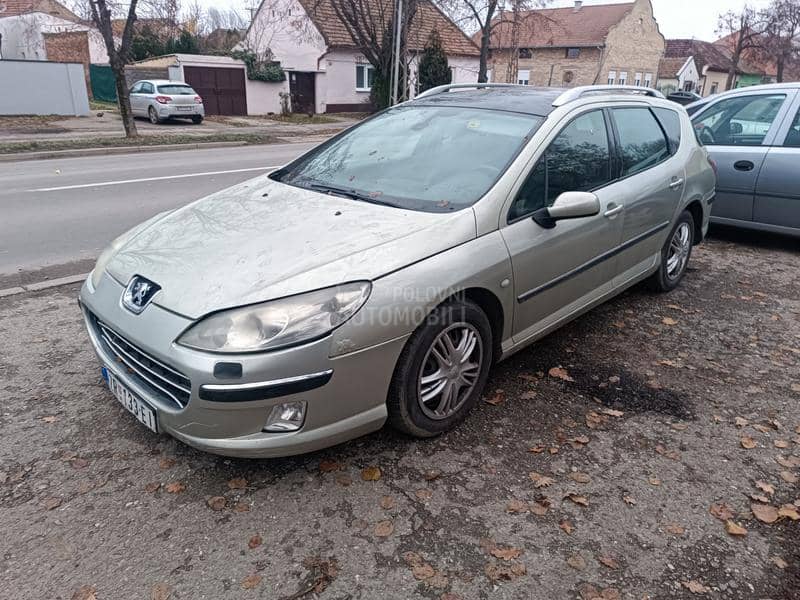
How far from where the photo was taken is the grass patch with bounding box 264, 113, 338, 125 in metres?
26.2

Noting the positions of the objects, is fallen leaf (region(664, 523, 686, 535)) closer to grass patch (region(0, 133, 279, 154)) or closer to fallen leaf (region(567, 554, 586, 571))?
fallen leaf (region(567, 554, 586, 571))

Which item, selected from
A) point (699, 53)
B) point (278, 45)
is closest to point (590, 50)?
point (699, 53)

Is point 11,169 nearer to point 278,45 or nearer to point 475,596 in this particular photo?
point 475,596

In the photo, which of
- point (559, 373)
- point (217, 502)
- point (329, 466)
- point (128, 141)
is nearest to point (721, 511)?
point (559, 373)

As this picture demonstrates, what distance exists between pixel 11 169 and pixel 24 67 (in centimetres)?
1176

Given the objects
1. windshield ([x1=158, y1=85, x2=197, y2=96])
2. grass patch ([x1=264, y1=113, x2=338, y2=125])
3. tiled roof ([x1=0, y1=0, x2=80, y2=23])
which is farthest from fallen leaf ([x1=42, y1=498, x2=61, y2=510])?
tiled roof ([x1=0, y1=0, x2=80, y2=23])

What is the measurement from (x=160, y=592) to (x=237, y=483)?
624mm

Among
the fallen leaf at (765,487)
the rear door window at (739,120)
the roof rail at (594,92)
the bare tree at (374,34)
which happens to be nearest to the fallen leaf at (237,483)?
the fallen leaf at (765,487)

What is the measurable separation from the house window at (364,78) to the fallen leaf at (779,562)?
31.8 m

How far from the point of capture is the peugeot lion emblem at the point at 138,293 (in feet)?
8.89

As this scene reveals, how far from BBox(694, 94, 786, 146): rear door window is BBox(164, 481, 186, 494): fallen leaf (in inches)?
263

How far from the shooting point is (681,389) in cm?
376

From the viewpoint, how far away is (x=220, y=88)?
27078 mm

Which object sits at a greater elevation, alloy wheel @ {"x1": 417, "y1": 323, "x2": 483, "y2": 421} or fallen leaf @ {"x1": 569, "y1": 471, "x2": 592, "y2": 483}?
alloy wheel @ {"x1": 417, "y1": 323, "x2": 483, "y2": 421}
